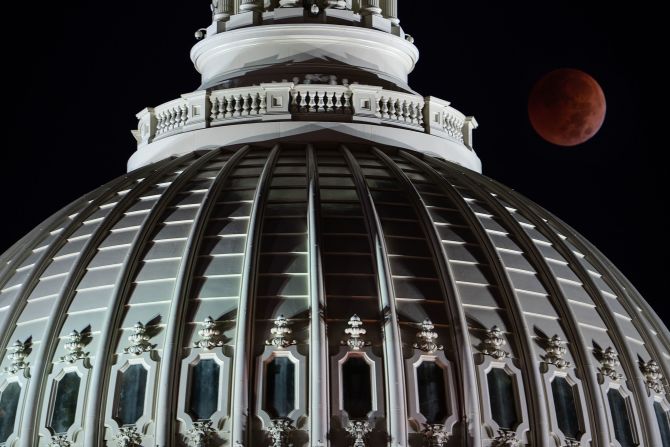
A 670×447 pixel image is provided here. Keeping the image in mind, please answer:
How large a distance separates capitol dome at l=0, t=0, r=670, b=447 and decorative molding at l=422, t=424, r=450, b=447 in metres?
0.06

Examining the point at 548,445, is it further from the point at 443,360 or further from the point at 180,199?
the point at 180,199

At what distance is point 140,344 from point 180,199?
256 inches

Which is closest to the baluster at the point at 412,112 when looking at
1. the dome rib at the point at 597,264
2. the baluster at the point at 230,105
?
the dome rib at the point at 597,264

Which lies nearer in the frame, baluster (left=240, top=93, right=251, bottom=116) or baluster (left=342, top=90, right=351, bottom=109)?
baluster (left=342, top=90, right=351, bottom=109)

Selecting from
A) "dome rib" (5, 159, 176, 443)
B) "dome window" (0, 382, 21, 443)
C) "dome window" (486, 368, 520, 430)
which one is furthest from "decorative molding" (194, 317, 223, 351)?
"dome window" (486, 368, 520, 430)

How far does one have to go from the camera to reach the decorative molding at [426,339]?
69.9m

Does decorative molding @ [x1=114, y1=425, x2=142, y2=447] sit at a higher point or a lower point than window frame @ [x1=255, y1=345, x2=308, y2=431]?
lower

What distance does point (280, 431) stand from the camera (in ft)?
223

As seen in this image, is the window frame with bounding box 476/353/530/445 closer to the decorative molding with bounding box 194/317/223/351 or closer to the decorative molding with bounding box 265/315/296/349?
the decorative molding with bounding box 265/315/296/349

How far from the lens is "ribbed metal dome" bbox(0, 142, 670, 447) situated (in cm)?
6925

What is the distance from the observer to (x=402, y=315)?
232 feet

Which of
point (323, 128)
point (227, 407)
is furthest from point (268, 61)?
point (227, 407)

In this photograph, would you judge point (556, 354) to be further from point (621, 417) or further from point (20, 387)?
point (20, 387)

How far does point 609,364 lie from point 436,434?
25.0ft
